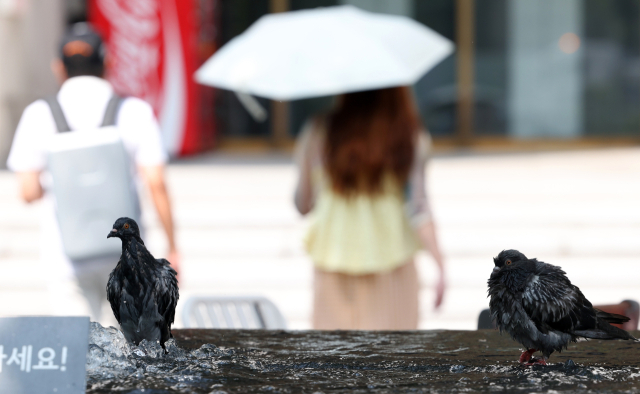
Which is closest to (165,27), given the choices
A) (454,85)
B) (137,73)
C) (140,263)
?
(137,73)

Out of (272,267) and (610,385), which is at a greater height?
(272,267)

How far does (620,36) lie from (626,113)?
120 centimetres

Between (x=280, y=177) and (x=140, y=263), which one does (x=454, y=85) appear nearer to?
(x=280, y=177)

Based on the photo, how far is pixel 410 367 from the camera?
155 centimetres

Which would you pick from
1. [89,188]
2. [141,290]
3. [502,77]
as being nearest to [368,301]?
[89,188]

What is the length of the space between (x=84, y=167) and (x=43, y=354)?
1313mm

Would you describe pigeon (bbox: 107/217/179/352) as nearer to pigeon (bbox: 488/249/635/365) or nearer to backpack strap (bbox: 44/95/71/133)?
pigeon (bbox: 488/249/635/365)

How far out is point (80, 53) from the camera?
3.00 meters

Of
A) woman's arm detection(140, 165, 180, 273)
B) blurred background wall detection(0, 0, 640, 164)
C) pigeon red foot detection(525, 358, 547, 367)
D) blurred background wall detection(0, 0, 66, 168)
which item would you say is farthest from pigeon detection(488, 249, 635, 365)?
blurred background wall detection(0, 0, 640, 164)

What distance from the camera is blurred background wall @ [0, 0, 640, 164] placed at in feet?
38.9

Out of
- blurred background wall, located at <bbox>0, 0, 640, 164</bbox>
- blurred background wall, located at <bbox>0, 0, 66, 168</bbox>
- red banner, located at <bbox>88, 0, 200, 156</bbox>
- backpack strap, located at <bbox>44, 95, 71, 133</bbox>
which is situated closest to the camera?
backpack strap, located at <bbox>44, 95, 71, 133</bbox>

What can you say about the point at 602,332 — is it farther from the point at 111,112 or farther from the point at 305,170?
the point at 111,112

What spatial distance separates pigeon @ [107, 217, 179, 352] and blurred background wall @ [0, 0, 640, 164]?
10.1 meters

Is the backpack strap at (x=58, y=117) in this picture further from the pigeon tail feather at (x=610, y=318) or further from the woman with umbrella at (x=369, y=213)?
the pigeon tail feather at (x=610, y=318)
